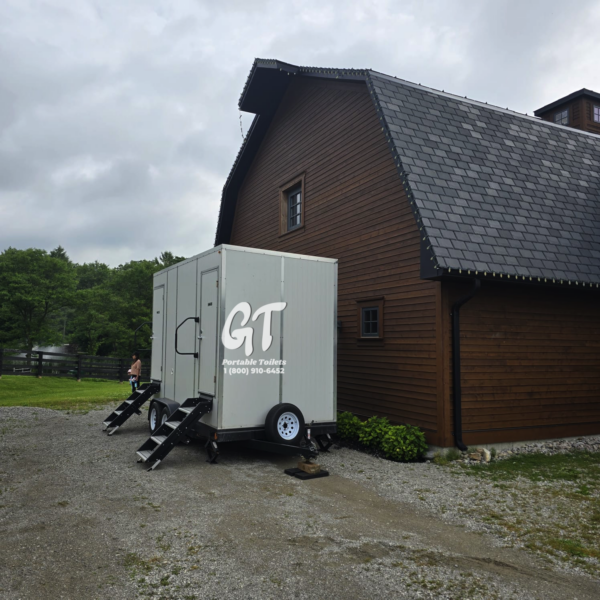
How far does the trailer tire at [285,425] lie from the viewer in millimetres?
7402

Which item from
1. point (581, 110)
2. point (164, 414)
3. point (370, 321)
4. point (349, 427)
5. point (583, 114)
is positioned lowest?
point (349, 427)

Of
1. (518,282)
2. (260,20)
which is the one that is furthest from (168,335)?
(260,20)

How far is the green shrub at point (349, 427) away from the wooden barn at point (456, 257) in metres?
0.64

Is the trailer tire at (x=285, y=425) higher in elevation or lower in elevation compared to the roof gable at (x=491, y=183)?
lower

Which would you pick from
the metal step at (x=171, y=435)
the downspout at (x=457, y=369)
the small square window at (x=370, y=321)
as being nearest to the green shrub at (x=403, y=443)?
the downspout at (x=457, y=369)

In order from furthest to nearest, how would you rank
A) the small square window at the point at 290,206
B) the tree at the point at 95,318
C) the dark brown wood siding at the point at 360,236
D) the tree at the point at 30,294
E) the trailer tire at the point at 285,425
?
the tree at the point at 95,318
the tree at the point at 30,294
the small square window at the point at 290,206
the dark brown wood siding at the point at 360,236
the trailer tire at the point at 285,425

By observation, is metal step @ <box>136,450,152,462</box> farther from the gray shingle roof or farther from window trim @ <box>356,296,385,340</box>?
the gray shingle roof

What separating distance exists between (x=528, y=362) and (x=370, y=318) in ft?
9.66

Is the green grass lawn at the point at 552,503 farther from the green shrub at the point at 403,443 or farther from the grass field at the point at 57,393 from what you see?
the grass field at the point at 57,393

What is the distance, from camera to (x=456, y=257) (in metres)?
7.85

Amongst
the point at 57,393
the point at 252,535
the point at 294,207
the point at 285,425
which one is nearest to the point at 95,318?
the point at 57,393

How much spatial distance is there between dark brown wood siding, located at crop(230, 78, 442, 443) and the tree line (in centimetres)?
2301

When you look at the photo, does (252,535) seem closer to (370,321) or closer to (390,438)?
(390,438)

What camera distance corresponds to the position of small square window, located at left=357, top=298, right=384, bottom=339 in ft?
31.6
